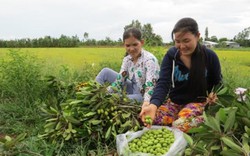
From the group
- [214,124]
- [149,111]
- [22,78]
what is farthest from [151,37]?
[214,124]

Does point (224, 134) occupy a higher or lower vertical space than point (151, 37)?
lower

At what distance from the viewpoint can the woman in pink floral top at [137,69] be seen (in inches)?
101

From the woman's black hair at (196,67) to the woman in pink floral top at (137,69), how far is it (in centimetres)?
34

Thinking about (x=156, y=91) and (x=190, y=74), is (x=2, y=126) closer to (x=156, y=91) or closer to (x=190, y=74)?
(x=156, y=91)

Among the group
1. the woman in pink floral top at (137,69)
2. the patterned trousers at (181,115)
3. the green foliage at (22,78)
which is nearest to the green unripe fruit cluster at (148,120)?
the patterned trousers at (181,115)

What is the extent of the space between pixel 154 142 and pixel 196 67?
657mm

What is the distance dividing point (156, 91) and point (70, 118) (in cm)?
62

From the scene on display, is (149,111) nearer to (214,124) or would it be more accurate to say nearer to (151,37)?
(214,124)

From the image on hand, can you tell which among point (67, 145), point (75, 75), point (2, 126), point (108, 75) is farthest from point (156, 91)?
point (75, 75)

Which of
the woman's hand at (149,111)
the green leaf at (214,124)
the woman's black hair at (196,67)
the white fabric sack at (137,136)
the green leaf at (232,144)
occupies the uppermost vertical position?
the woman's black hair at (196,67)

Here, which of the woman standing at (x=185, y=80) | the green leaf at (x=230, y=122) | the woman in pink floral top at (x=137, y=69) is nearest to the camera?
the green leaf at (x=230, y=122)

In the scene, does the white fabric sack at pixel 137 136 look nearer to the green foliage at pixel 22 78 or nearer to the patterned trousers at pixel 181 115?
the patterned trousers at pixel 181 115

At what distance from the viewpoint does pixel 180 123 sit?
219cm

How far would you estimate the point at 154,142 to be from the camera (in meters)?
1.88
